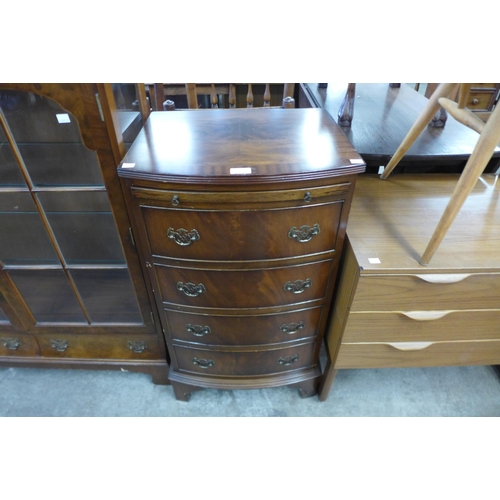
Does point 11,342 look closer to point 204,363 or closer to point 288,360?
point 204,363

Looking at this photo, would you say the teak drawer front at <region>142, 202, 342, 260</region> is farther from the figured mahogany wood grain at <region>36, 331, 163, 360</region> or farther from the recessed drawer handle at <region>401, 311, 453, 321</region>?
the figured mahogany wood grain at <region>36, 331, 163, 360</region>

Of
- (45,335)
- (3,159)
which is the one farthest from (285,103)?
(45,335)

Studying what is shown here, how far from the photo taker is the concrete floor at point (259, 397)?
3.88 ft

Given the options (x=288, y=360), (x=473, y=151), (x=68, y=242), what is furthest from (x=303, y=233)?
(x=68, y=242)

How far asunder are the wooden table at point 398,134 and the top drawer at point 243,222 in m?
0.45

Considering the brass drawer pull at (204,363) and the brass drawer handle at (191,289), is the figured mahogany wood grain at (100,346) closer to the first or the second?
the brass drawer pull at (204,363)

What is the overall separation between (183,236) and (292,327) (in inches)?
17.6

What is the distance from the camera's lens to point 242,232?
0.73 metres

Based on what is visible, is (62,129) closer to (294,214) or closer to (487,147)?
(294,214)

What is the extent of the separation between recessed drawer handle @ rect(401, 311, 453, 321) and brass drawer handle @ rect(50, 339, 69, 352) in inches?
43.5

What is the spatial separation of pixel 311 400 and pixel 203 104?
154cm

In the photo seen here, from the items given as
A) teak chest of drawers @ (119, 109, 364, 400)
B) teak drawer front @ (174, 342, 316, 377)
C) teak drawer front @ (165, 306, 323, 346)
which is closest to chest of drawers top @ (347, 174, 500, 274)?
teak chest of drawers @ (119, 109, 364, 400)

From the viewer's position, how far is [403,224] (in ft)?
2.97

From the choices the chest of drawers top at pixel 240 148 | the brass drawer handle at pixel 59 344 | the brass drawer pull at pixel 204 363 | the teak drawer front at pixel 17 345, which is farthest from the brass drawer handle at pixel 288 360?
the teak drawer front at pixel 17 345
